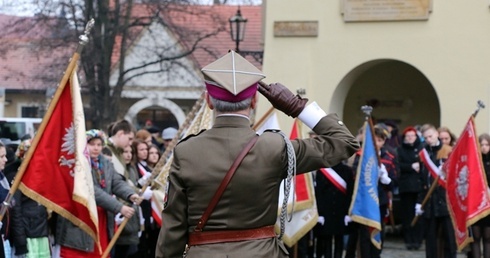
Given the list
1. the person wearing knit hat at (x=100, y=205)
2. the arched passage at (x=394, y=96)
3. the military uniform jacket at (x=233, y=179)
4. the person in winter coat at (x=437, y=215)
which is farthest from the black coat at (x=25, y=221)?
the arched passage at (x=394, y=96)

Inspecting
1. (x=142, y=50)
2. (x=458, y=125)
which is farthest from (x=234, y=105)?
(x=142, y=50)

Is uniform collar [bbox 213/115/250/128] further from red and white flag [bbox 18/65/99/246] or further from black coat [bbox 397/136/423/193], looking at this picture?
black coat [bbox 397/136/423/193]

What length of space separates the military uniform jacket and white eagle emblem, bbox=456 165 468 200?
7207 millimetres

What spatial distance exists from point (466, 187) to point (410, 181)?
3.41 meters

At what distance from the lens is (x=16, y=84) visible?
133 feet

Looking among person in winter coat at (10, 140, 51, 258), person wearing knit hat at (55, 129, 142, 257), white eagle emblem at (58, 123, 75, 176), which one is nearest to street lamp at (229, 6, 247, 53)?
person wearing knit hat at (55, 129, 142, 257)

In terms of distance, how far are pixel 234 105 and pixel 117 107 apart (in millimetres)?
23260

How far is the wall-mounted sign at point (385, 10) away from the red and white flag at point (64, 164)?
10.6 meters

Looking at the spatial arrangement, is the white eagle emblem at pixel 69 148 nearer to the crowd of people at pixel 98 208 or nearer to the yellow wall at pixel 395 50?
the crowd of people at pixel 98 208

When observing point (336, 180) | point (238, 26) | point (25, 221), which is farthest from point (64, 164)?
point (238, 26)

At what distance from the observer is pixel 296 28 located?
727 inches

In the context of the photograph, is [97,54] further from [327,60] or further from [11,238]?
[11,238]

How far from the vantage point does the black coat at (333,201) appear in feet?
40.6

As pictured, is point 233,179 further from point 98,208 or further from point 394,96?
point 394,96
